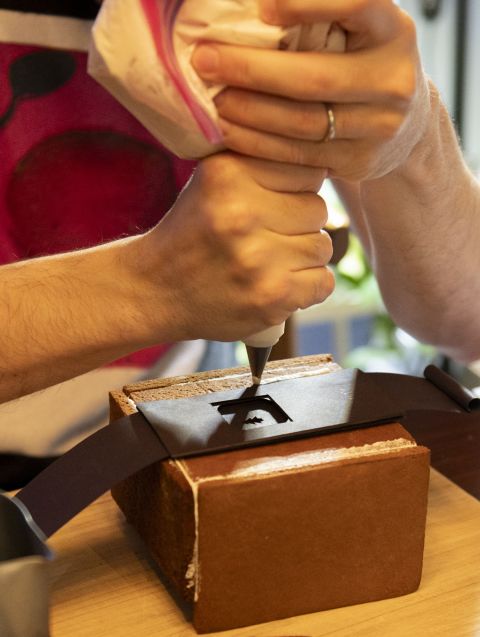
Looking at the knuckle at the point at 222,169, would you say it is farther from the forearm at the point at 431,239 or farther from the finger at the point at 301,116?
the forearm at the point at 431,239

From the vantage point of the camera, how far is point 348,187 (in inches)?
42.1

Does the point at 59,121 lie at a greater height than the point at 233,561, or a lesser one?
greater

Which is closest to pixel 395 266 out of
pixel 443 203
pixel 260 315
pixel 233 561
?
pixel 443 203

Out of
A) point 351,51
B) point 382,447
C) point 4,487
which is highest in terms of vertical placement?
point 351,51

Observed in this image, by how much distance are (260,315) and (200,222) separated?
88 mm

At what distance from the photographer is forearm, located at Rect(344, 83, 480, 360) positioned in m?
0.94

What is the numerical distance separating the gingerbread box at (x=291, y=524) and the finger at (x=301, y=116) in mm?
231

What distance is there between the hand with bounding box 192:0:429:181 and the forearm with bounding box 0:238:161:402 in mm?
169

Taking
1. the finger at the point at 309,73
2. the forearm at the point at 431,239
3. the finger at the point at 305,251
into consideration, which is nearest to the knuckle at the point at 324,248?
the finger at the point at 305,251

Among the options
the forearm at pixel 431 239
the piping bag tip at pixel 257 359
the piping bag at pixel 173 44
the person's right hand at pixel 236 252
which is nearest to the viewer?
the piping bag at pixel 173 44

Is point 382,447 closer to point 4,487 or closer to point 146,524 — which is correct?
point 146,524

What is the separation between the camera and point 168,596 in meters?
0.70

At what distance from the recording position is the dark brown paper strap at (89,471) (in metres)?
0.69

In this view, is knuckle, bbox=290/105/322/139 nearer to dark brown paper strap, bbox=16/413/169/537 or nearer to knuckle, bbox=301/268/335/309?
knuckle, bbox=301/268/335/309
